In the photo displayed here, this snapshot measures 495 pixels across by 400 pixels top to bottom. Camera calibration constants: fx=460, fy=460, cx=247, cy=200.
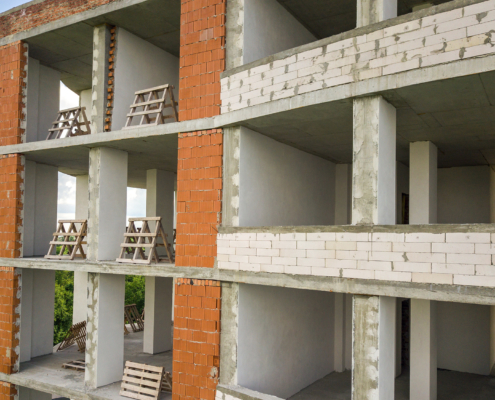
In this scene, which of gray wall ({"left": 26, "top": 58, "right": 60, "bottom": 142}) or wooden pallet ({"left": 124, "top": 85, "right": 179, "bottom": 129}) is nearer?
wooden pallet ({"left": 124, "top": 85, "right": 179, "bottom": 129})

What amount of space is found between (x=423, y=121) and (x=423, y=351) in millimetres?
5094

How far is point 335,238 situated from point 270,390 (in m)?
4.36

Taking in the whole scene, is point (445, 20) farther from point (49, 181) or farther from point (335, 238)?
point (49, 181)

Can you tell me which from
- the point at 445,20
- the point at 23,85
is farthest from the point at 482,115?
the point at 23,85

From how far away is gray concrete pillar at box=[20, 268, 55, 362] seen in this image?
13.5 meters

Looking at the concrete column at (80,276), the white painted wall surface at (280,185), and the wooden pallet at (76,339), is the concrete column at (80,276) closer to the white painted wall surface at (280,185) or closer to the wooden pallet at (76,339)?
the wooden pallet at (76,339)

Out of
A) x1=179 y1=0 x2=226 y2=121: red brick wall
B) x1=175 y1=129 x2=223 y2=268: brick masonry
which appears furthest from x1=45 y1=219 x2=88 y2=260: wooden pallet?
x1=179 y1=0 x2=226 y2=121: red brick wall

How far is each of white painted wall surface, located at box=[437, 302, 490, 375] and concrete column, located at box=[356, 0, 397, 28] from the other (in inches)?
360

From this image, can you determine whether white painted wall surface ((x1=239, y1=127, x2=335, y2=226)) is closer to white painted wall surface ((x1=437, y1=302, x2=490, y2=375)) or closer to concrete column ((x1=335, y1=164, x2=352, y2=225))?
concrete column ((x1=335, y1=164, x2=352, y2=225))

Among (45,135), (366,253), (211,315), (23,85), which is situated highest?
(23,85)

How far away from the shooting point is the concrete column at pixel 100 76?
11.8 metres

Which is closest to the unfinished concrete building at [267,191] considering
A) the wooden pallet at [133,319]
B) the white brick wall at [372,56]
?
the white brick wall at [372,56]

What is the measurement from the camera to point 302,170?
1173 cm

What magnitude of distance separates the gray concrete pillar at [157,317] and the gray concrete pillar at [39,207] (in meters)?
3.52
